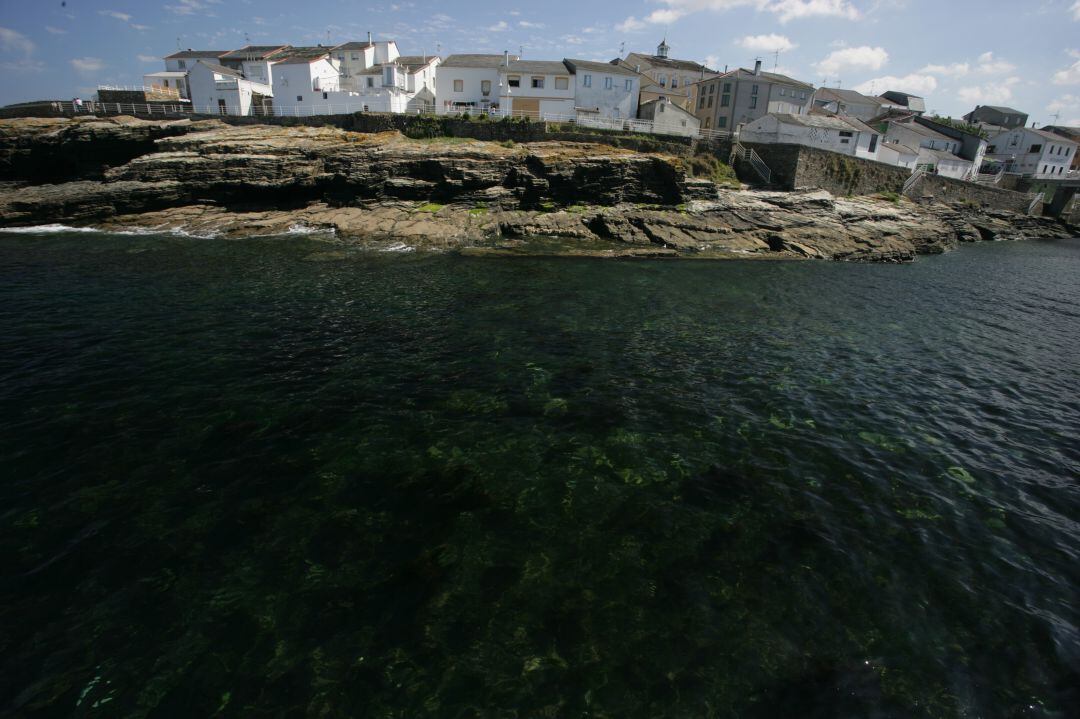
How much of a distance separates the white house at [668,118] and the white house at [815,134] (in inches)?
290

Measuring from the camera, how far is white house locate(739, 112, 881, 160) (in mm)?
66062

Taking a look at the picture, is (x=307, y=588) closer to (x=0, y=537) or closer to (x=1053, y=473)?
(x=0, y=537)

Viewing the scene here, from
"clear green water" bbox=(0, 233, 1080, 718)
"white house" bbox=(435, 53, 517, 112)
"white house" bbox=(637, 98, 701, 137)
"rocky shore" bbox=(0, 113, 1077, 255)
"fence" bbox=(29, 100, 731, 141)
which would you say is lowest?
"clear green water" bbox=(0, 233, 1080, 718)

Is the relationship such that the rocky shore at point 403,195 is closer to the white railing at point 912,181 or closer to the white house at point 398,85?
the white house at point 398,85

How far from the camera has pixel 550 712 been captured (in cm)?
752

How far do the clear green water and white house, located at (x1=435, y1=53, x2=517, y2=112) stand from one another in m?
56.1

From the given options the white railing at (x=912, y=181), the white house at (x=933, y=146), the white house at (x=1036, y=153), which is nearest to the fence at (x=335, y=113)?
the white railing at (x=912, y=181)

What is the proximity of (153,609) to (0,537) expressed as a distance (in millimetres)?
4623

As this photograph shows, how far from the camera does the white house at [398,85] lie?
208 ft

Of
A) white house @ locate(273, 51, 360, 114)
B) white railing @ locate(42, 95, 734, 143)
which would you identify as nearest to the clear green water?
white railing @ locate(42, 95, 734, 143)

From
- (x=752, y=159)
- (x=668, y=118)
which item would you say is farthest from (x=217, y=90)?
(x=752, y=159)

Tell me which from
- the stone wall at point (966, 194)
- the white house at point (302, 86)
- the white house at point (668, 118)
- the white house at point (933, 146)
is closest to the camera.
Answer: the white house at point (668, 118)

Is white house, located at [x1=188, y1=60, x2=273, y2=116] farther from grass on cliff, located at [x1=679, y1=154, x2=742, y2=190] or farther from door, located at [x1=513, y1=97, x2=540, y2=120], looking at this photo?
grass on cliff, located at [x1=679, y1=154, x2=742, y2=190]

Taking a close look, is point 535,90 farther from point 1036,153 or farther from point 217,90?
point 1036,153
